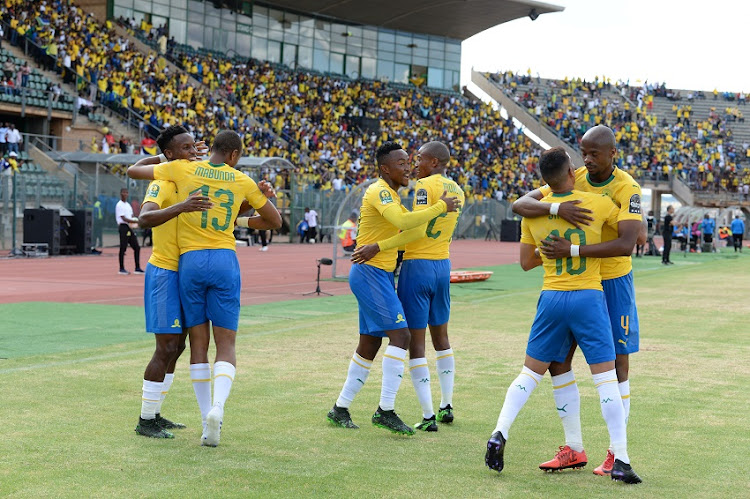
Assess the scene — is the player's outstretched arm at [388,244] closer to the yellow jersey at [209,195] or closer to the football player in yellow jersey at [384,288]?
the football player in yellow jersey at [384,288]

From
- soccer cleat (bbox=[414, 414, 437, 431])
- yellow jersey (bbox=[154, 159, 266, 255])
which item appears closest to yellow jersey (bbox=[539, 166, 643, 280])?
soccer cleat (bbox=[414, 414, 437, 431])

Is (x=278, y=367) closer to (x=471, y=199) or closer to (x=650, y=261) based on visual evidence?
(x=650, y=261)

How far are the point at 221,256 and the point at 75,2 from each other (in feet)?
153

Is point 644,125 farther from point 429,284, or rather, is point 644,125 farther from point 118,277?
point 429,284

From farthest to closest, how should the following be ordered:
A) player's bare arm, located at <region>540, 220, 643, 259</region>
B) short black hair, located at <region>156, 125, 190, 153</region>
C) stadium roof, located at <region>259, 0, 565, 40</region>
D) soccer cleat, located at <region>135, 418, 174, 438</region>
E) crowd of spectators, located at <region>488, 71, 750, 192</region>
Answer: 1. crowd of spectators, located at <region>488, 71, 750, 192</region>
2. stadium roof, located at <region>259, 0, 565, 40</region>
3. short black hair, located at <region>156, 125, 190, 153</region>
4. soccer cleat, located at <region>135, 418, 174, 438</region>
5. player's bare arm, located at <region>540, 220, 643, 259</region>

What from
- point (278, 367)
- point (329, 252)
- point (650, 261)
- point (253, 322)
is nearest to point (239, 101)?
point (329, 252)

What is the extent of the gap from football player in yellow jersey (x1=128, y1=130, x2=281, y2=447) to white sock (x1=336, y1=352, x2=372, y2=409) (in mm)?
954

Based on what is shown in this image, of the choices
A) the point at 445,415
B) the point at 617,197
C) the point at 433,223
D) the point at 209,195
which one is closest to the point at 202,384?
the point at 209,195

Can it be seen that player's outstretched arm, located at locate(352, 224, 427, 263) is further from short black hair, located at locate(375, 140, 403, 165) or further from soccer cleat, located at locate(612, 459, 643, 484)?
soccer cleat, located at locate(612, 459, 643, 484)

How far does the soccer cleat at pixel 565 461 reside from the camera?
6.07 m

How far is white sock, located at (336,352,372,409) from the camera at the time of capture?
Result: 734 cm

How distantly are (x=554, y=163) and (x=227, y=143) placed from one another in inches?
87.6

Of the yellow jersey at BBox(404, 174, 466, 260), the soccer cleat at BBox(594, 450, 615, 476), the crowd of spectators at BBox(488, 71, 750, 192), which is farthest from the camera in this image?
the crowd of spectators at BBox(488, 71, 750, 192)

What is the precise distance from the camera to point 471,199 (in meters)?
49.9
